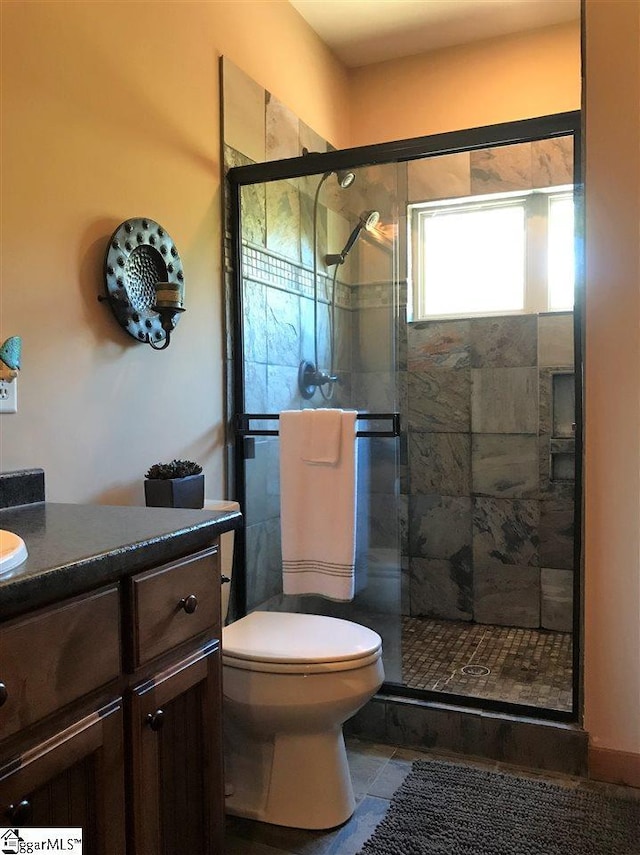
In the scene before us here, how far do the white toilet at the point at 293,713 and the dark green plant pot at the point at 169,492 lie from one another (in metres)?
0.17

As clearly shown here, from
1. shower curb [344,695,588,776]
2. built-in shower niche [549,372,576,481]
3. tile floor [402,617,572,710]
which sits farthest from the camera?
built-in shower niche [549,372,576,481]

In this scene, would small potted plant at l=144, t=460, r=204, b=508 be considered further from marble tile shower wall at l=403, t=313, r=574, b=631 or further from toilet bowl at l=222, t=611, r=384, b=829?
marble tile shower wall at l=403, t=313, r=574, b=631

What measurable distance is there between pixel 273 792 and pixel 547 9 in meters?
3.11

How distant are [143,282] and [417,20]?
1937 mm

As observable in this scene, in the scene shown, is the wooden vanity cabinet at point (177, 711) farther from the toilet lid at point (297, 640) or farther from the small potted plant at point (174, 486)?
the small potted plant at point (174, 486)

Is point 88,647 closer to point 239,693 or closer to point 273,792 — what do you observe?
point 239,693

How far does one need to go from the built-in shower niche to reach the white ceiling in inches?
60.0

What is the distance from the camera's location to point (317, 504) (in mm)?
2273

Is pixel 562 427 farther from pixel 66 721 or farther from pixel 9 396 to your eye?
pixel 66 721

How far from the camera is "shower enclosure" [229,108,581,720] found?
7.82 ft

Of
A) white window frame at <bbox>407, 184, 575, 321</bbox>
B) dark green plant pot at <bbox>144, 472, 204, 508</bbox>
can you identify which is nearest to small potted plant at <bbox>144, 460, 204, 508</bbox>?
dark green plant pot at <bbox>144, 472, 204, 508</bbox>

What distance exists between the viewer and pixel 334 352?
8.33 ft

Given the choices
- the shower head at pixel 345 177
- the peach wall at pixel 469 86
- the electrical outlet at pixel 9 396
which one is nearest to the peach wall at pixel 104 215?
the electrical outlet at pixel 9 396

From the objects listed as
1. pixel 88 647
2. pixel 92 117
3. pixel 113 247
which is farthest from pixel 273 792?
pixel 92 117
